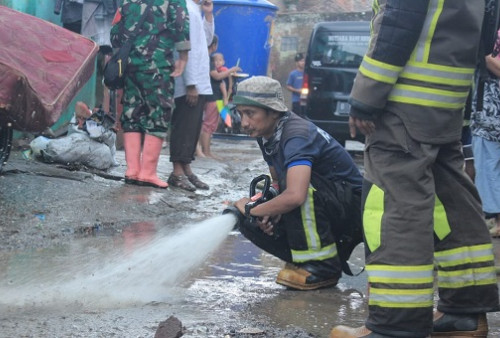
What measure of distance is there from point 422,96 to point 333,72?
9.78 meters

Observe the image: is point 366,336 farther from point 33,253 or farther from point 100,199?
point 100,199

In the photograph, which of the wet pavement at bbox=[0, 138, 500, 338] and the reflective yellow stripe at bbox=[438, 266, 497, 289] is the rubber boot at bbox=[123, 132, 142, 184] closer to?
the wet pavement at bbox=[0, 138, 500, 338]

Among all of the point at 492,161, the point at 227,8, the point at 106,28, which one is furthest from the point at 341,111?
the point at 492,161

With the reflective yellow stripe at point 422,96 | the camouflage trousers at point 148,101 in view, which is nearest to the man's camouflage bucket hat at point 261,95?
the reflective yellow stripe at point 422,96

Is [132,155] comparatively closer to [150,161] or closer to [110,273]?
[150,161]

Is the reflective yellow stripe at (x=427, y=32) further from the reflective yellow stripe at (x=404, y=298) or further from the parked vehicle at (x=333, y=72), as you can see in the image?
the parked vehicle at (x=333, y=72)

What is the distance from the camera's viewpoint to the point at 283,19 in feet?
97.4

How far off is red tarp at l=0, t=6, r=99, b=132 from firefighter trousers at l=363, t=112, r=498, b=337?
8.06 feet

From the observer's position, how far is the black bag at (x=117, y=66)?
7000 mm

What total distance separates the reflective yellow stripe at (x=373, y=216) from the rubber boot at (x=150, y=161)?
4091 mm

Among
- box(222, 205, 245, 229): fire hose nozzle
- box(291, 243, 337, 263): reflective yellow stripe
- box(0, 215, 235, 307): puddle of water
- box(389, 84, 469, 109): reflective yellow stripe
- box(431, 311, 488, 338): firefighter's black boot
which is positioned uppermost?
box(389, 84, 469, 109): reflective yellow stripe

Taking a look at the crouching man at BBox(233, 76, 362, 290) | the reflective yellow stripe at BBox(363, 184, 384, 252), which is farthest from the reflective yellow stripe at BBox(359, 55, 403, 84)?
the crouching man at BBox(233, 76, 362, 290)

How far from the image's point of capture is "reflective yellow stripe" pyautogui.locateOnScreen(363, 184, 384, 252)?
10.4 ft

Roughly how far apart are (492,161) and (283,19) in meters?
24.3
